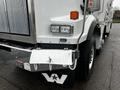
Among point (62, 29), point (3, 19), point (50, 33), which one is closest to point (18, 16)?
point (3, 19)

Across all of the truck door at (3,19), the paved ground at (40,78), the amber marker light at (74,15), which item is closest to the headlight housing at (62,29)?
the amber marker light at (74,15)

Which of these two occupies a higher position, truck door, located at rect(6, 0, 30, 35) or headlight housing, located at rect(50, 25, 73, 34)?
truck door, located at rect(6, 0, 30, 35)

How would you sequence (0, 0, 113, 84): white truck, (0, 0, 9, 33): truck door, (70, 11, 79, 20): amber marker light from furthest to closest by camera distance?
(0, 0, 9, 33): truck door → (70, 11, 79, 20): amber marker light → (0, 0, 113, 84): white truck

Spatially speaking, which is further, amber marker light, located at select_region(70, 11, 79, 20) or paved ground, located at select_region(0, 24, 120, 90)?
paved ground, located at select_region(0, 24, 120, 90)

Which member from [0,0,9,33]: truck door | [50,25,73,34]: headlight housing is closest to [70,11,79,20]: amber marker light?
[50,25,73,34]: headlight housing

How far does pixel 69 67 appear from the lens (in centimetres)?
266

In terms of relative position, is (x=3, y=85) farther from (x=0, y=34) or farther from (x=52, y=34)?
(x=52, y=34)

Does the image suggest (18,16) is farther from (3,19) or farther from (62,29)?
(62,29)

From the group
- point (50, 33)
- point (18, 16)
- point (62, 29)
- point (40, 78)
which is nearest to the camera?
point (62, 29)

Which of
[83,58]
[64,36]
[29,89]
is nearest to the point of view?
[64,36]

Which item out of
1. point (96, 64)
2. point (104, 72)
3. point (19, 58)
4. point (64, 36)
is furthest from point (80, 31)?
point (96, 64)

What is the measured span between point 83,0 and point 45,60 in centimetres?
115

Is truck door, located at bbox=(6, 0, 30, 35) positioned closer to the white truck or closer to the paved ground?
the white truck

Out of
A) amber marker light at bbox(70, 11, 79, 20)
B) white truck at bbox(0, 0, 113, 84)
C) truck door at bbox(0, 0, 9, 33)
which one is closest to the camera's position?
white truck at bbox(0, 0, 113, 84)
